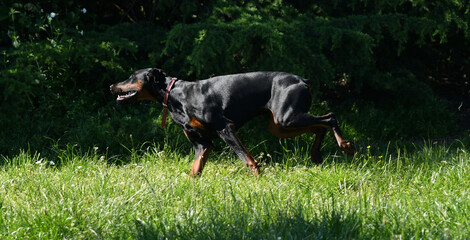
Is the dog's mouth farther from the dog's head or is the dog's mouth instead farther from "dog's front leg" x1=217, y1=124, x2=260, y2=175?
"dog's front leg" x1=217, y1=124, x2=260, y2=175

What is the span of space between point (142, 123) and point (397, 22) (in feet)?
9.88

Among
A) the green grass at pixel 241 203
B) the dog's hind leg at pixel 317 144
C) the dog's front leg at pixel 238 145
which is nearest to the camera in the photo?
the green grass at pixel 241 203

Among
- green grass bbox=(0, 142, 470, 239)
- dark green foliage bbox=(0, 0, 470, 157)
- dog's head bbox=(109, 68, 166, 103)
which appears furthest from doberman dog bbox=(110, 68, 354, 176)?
dark green foliage bbox=(0, 0, 470, 157)

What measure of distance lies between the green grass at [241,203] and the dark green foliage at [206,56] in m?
1.21

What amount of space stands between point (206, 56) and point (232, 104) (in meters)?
0.83

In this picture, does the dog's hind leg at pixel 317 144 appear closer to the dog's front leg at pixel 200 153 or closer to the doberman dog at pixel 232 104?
the doberman dog at pixel 232 104

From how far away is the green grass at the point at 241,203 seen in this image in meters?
3.33

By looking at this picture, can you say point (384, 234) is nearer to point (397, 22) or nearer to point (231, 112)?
point (231, 112)

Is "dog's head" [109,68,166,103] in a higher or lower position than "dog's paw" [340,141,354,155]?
higher

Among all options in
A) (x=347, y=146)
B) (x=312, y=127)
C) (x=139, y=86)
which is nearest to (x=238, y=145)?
(x=312, y=127)

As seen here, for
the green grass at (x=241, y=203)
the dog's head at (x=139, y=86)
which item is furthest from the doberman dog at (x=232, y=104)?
the green grass at (x=241, y=203)

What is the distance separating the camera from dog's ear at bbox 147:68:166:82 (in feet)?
16.8

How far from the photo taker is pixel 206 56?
5.69 m

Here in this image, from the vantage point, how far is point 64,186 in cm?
412
